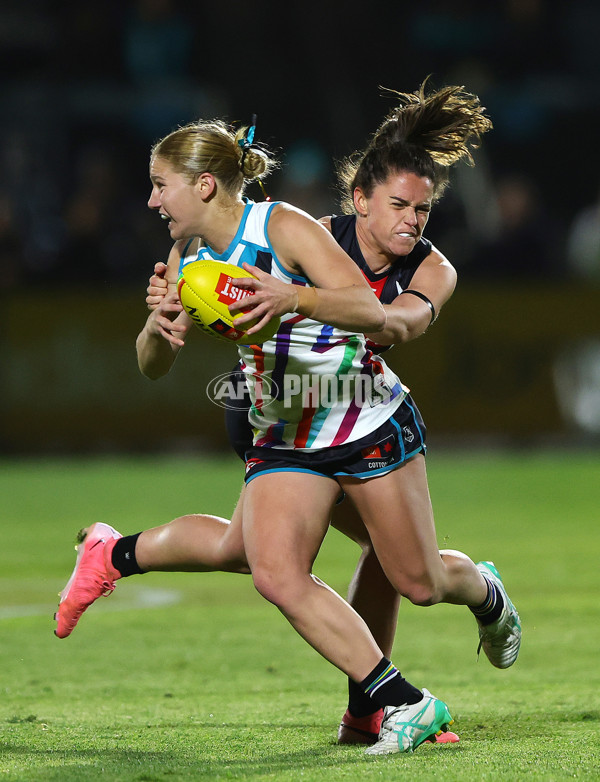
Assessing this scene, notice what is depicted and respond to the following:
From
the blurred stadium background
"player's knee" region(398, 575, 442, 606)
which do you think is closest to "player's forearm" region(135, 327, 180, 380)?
"player's knee" region(398, 575, 442, 606)

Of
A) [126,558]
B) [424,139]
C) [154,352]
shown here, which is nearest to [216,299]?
[154,352]

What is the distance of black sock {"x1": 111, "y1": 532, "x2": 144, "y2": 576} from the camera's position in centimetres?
463

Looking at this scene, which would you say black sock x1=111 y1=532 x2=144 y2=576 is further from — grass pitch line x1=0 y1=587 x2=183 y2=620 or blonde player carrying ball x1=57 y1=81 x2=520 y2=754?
grass pitch line x1=0 y1=587 x2=183 y2=620

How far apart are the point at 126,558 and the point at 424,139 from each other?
1.86m

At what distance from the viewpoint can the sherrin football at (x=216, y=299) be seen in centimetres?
360

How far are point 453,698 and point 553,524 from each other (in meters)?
4.69

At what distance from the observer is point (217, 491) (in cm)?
1063

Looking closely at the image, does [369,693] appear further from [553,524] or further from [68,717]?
[553,524]

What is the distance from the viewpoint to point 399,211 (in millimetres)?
4223

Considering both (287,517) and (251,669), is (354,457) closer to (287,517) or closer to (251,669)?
(287,517)

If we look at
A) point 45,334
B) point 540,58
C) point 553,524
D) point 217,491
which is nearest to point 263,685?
point 553,524

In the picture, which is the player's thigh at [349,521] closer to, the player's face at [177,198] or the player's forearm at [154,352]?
the player's forearm at [154,352]

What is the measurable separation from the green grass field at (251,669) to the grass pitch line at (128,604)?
2cm

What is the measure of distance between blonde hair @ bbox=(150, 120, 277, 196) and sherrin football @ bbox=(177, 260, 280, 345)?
0.41 m
